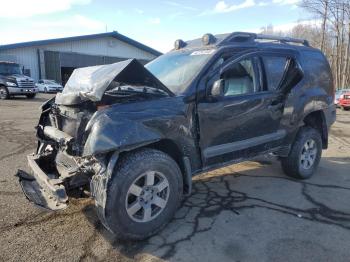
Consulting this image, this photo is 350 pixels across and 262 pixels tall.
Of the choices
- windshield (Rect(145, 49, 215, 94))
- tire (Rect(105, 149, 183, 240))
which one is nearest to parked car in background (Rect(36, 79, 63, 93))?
windshield (Rect(145, 49, 215, 94))

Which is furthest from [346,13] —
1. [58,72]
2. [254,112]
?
[254,112]

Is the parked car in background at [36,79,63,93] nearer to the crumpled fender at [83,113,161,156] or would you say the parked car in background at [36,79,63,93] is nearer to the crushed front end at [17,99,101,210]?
the crushed front end at [17,99,101,210]

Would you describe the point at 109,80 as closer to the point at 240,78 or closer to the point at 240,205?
the point at 240,78

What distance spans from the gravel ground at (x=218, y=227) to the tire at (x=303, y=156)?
Result: 0.62 ft

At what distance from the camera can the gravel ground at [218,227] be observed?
3.41 metres

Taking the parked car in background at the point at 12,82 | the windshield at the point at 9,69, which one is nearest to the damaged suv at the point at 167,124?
the parked car in background at the point at 12,82

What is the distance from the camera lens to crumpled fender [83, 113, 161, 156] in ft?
10.7

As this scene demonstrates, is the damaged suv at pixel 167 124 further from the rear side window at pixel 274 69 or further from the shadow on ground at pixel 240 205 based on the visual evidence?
the shadow on ground at pixel 240 205

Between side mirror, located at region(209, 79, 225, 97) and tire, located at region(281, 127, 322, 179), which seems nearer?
side mirror, located at region(209, 79, 225, 97)

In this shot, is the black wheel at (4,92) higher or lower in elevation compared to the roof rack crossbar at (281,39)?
lower

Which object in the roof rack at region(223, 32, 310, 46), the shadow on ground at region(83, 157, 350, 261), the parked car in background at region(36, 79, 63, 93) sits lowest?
the parked car in background at region(36, 79, 63, 93)

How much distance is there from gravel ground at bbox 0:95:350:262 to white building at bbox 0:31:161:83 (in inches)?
1292

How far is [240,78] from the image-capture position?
15.5ft

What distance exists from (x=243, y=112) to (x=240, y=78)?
48 cm
